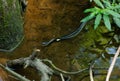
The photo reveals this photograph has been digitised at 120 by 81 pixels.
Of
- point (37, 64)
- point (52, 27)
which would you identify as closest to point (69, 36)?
point (52, 27)

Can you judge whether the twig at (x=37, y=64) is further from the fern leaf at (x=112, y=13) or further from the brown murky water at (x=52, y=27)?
the fern leaf at (x=112, y=13)

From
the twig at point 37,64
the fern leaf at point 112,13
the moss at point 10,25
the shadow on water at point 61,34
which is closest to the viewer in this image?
the twig at point 37,64

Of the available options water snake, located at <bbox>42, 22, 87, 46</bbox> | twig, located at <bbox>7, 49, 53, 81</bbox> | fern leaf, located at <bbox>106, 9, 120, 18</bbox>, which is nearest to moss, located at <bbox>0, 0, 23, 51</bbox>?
water snake, located at <bbox>42, 22, 87, 46</bbox>

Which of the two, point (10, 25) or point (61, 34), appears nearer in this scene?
point (10, 25)

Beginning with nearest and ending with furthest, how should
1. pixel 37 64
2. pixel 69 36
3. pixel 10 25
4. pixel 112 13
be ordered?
1. pixel 37 64
2. pixel 112 13
3. pixel 10 25
4. pixel 69 36

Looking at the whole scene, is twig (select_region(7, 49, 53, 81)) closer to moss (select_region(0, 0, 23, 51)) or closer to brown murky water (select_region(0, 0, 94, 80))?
brown murky water (select_region(0, 0, 94, 80))

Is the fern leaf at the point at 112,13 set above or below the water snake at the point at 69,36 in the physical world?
above

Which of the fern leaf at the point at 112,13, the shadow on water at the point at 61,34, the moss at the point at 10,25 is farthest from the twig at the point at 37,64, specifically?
the fern leaf at the point at 112,13

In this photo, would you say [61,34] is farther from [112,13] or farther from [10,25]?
[112,13]
